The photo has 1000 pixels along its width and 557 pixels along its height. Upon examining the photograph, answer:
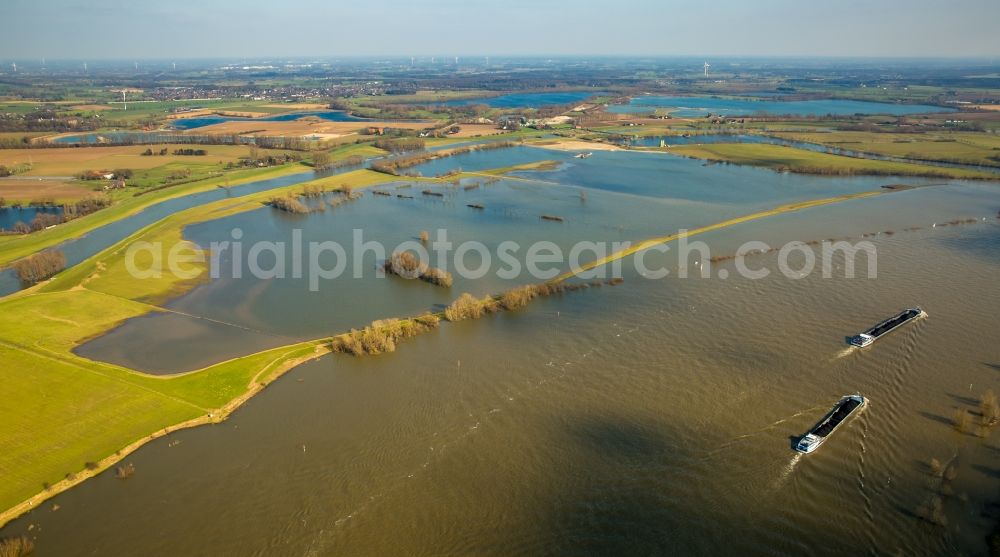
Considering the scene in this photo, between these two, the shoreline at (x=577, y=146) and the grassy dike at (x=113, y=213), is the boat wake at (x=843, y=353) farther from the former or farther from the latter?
the shoreline at (x=577, y=146)

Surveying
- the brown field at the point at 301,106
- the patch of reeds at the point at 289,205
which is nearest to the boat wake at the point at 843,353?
the patch of reeds at the point at 289,205

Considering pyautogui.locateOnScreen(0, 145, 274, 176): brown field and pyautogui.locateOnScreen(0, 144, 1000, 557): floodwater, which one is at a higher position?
pyautogui.locateOnScreen(0, 145, 274, 176): brown field

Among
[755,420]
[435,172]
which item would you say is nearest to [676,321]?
[755,420]

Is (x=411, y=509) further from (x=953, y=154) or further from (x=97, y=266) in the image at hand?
(x=953, y=154)

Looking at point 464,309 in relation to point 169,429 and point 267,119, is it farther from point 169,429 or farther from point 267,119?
point 267,119

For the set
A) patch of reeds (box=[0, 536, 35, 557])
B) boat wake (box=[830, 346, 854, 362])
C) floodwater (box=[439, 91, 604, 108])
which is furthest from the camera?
floodwater (box=[439, 91, 604, 108])

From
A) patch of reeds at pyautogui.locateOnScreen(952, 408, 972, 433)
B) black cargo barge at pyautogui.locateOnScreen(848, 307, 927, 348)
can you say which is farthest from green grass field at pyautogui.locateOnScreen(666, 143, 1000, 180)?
patch of reeds at pyautogui.locateOnScreen(952, 408, 972, 433)

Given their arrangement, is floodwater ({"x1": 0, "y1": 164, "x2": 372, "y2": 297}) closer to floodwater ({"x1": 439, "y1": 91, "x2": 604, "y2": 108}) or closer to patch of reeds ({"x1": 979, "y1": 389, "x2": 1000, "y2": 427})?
patch of reeds ({"x1": 979, "y1": 389, "x2": 1000, "y2": 427})
